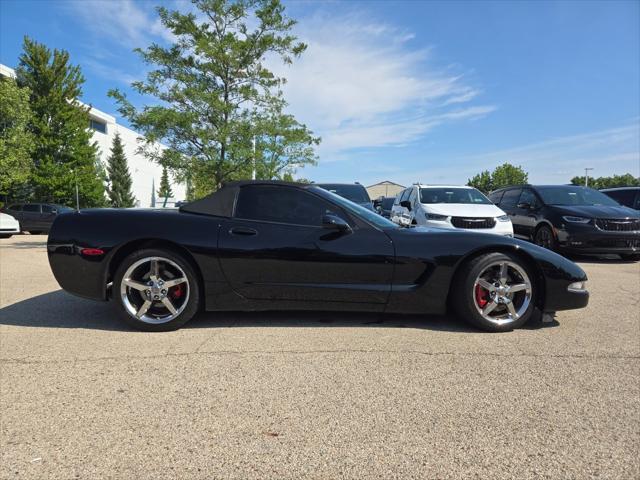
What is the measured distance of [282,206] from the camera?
3639mm

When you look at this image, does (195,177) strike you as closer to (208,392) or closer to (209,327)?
(209,327)

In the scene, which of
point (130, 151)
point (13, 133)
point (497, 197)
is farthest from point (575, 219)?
point (130, 151)

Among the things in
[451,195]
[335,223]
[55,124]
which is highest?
[55,124]

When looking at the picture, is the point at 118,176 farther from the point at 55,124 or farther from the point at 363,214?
the point at 363,214

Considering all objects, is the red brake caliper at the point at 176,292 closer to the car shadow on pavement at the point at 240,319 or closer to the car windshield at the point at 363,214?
the car shadow on pavement at the point at 240,319

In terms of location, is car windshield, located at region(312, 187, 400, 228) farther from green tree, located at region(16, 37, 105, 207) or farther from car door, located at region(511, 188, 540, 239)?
green tree, located at region(16, 37, 105, 207)

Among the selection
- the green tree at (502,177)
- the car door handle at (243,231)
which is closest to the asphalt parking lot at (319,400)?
the car door handle at (243,231)

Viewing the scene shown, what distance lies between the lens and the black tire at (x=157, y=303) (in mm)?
3441

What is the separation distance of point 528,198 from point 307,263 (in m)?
8.11

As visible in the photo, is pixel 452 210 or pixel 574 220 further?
pixel 574 220

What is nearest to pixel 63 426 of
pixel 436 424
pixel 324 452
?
pixel 324 452

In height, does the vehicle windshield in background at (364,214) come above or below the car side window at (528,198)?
below

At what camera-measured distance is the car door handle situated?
3.51 meters

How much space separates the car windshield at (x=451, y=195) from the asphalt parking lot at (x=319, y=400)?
5.38 m
